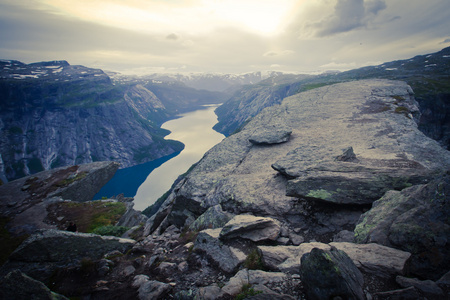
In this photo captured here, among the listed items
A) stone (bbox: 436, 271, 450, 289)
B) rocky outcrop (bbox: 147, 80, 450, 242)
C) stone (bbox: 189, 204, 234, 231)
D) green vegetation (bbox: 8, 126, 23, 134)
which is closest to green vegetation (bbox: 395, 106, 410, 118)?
rocky outcrop (bbox: 147, 80, 450, 242)

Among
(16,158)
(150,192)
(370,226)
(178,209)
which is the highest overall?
(370,226)

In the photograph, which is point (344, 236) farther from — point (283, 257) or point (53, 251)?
point (53, 251)

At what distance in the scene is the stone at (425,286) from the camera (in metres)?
4.80

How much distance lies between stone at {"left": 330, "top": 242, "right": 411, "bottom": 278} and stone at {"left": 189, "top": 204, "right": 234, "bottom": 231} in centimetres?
649

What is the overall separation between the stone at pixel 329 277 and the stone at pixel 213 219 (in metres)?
6.49

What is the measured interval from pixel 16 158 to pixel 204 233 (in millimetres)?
263569

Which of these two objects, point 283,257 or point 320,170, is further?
point 320,170

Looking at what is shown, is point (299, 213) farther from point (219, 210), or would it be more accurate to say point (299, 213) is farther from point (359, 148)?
point (359, 148)

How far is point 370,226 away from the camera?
8133 millimetres

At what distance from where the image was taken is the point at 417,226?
660 centimetres

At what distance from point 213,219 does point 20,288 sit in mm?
8342

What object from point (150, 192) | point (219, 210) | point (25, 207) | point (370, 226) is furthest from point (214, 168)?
point (150, 192)

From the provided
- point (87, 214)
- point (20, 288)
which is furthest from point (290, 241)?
point (87, 214)

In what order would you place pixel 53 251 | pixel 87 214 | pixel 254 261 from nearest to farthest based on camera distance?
1. pixel 254 261
2. pixel 53 251
3. pixel 87 214
